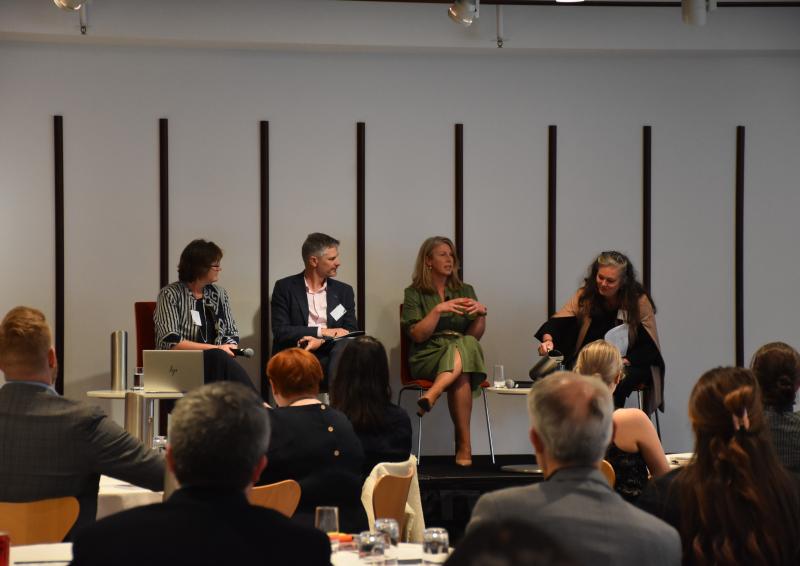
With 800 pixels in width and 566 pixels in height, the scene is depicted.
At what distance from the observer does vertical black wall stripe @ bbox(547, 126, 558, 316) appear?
7719 mm

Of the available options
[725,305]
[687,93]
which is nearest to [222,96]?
[687,93]

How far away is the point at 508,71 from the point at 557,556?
711cm

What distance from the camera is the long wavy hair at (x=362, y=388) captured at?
161 inches

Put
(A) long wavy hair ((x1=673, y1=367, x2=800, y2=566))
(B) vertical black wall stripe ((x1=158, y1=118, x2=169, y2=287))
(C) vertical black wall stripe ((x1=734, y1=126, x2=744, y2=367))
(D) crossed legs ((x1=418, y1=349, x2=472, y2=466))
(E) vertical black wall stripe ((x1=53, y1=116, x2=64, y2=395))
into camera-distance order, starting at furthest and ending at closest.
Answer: (C) vertical black wall stripe ((x1=734, y1=126, x2=744, y2=367)) → (B) vertical black wall stripe ((x1=158, y1=118, x2=169, y2=287)) → (E) vertical black wall stripe ((x1=53, y1=116, x2=64, y2=395)) → (D) crossed legs ((x1=418, y1=349, x2=472, y2=466)) → (A) long wavy hair ((x1=673, y1=367, x2=800, y2=566))

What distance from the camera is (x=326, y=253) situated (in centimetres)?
685

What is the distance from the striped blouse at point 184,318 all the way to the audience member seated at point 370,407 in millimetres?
2492

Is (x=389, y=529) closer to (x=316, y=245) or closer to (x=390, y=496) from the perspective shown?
(x=390, y=496)

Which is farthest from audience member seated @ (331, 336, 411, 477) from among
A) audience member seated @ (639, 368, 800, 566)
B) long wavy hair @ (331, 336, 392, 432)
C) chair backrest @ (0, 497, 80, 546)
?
audience member seated @ (639, 368, 800, 566)

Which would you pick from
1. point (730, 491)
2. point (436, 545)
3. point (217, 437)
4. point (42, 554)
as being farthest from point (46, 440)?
point (730, 491)

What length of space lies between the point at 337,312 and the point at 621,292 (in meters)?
1.82

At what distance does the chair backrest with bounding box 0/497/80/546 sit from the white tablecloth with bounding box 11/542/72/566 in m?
0.05

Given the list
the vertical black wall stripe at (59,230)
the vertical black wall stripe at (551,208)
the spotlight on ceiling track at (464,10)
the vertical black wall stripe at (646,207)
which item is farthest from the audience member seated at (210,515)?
the vertical black wall stripe at (646,207)

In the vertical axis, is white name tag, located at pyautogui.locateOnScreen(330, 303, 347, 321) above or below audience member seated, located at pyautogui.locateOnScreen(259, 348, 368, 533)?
above

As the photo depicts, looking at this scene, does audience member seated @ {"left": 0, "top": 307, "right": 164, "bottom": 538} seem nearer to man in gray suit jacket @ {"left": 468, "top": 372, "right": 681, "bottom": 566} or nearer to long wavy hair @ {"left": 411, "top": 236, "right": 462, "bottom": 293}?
man in gray suit jacket @ {"left": 468, "top": 372, "right": 681, "bottom": 566}
